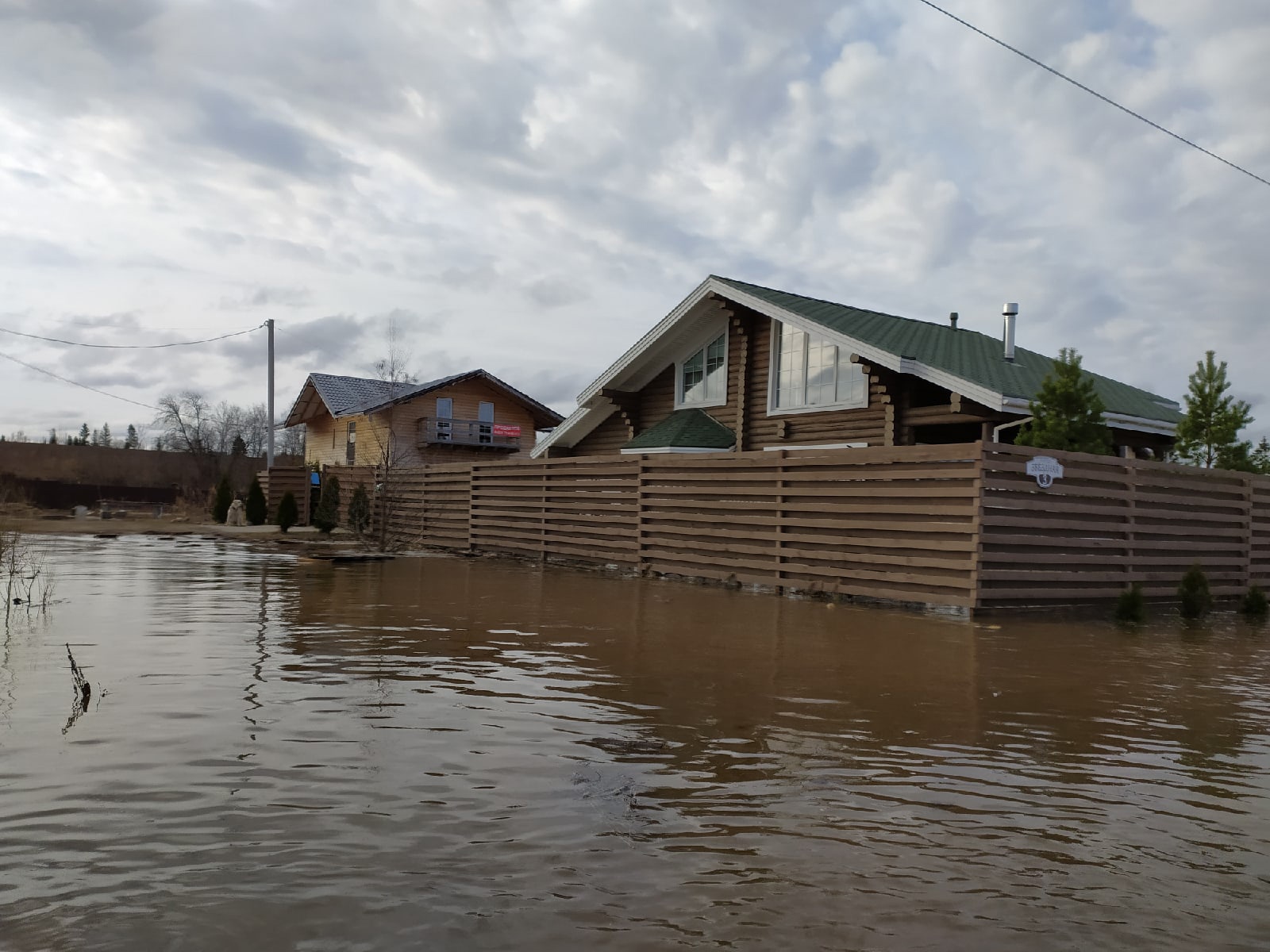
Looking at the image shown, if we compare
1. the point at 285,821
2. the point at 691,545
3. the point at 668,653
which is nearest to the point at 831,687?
the point at 668,653

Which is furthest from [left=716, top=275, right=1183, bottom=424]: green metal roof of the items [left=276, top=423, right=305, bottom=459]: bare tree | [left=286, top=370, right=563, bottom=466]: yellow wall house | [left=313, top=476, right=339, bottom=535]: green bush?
[left=276, top=423, right=305, bottom=459]: bare tree

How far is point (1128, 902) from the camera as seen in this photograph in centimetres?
296

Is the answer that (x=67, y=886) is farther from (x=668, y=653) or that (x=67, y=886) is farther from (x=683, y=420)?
(x=683, y=420)

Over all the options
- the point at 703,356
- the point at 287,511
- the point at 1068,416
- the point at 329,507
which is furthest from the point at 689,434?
the point at 287,511

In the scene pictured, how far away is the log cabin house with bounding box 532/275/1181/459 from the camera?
15.4m

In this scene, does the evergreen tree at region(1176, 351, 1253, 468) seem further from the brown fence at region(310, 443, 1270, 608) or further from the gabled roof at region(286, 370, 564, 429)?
the gabled roof at region(286, 370, 564, 429)

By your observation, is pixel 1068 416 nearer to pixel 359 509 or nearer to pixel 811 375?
pixel 811 375

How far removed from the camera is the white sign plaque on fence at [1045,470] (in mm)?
10289

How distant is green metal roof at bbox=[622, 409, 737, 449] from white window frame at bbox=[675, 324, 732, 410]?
34cm

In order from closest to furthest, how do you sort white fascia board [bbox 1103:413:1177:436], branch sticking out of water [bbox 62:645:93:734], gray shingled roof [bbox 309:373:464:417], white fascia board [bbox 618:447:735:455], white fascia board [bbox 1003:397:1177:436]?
branch sticking out of water [bbox 62:645:93:734] → white fascia board [bbox 1003:397:1177:436] → white fascia board [bbox 1103:413:1177:436] → white fascia board [bbox 618:447:735:455] → gray shingled roof [bbox 309:373:464:417]

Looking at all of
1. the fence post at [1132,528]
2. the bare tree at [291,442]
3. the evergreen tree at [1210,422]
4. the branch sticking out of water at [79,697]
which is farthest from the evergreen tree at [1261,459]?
the bare tree at [291,442]

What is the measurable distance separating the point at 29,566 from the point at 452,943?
561 inches

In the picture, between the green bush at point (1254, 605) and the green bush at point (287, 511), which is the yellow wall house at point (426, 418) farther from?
the green bush at point (1254, 605)

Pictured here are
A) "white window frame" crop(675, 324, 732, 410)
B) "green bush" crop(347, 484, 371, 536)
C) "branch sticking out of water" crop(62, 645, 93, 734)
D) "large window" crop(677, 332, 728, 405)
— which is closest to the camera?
"branch sticking out of water" crop(62, 645, 93, 734)
